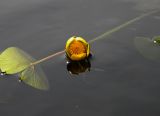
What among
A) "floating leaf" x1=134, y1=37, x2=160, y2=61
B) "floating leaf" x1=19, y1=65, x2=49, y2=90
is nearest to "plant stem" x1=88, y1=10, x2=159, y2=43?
"floating leaf" x1=134, y1=37, x2=160, y2=61

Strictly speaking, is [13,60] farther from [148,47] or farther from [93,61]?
[148,47]

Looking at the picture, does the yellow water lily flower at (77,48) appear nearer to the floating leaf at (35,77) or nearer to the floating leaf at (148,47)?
the floating leaf at (35,77)

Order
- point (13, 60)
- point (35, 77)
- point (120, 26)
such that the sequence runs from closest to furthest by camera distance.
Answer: point (35, 77)
point (13, 60)
point (120, 26)

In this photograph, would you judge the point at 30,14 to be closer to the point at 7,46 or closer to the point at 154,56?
the point at 7,46

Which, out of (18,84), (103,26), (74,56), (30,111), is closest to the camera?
(30,111)

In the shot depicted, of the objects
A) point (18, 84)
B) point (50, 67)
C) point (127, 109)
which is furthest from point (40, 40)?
point (127, 109)

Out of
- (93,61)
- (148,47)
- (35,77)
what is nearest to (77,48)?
(93,61)
